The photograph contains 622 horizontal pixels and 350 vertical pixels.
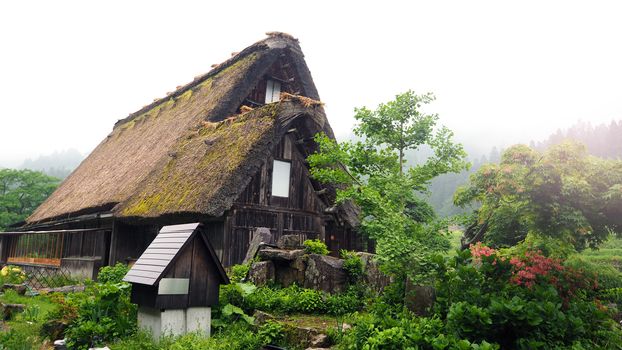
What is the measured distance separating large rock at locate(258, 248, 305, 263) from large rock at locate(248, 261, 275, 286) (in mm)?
194

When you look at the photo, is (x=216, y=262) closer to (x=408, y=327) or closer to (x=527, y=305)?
(x=408, y=327)

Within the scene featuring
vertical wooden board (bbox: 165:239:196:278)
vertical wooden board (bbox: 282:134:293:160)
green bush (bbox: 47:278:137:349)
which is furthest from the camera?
vertical wooden board (bbox: 282:134:293:160)

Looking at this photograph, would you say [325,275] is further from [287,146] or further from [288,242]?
[287,146]

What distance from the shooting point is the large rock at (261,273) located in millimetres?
9234

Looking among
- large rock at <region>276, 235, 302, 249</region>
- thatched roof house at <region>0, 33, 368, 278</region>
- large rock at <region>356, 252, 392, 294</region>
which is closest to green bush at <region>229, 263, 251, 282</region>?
large rock at <region>276, 235, 302, 249</region>

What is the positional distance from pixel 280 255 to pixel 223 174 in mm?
3135

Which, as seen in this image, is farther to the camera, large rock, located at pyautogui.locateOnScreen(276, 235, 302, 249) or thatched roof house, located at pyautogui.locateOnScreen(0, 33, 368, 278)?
thatched roof house, located at pyautogui.locateOnScreen(0, 33, 368, 278)

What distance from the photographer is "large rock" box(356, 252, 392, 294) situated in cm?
896

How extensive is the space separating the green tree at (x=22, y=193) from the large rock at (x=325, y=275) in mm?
33315

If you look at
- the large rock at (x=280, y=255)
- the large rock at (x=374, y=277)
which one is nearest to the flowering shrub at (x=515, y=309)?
the large rock at (x=374, y=277)

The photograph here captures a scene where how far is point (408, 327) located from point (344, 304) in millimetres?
3003

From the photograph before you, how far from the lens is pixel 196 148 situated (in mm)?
14109

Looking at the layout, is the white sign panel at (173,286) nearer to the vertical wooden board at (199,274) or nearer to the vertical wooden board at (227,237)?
the vertical wooden board at (199,274)

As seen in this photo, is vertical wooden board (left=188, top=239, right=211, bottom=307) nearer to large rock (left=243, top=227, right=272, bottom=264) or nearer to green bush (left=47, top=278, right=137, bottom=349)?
green bush (left=47, top=278, right=137, bottom=349)
